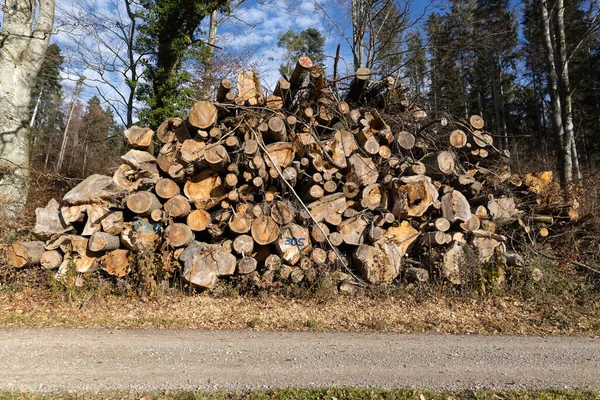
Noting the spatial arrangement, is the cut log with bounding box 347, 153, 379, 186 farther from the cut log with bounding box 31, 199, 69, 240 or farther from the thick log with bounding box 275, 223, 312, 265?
the cut log with bounding box 31, 199, 69, 240

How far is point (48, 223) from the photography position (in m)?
6.86

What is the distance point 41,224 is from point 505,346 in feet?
25.2

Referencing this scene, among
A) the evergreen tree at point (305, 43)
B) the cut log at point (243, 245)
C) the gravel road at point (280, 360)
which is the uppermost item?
the evergreen tree at point (305, 43)

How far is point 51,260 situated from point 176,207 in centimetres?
247

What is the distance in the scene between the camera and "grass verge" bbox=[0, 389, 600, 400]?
3.41m

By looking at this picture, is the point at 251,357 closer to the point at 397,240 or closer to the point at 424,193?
the point at 397,240

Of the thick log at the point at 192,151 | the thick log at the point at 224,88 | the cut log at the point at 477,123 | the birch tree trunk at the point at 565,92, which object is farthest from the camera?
the birch tree trunk at the point at 565,92

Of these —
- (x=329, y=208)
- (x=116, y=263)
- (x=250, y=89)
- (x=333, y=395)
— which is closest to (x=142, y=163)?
(x=116, y=263)

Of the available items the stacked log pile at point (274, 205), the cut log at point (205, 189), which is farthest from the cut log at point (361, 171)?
the cut log at point (205, 189)

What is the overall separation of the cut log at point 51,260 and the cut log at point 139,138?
2.41m

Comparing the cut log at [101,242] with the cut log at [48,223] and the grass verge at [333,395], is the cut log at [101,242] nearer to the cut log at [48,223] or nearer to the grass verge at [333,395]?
the cut log at [48,223]

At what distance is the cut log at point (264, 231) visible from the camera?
263 inches

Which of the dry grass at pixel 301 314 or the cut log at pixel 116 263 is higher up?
the cut log at pixel 116 263

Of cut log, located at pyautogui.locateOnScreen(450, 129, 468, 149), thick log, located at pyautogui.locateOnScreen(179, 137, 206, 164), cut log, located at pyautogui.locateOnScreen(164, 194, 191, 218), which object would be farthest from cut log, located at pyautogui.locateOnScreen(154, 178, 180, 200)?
cut log, located at pyautogui.locateOnScreen(450, 129, 468, 149)
